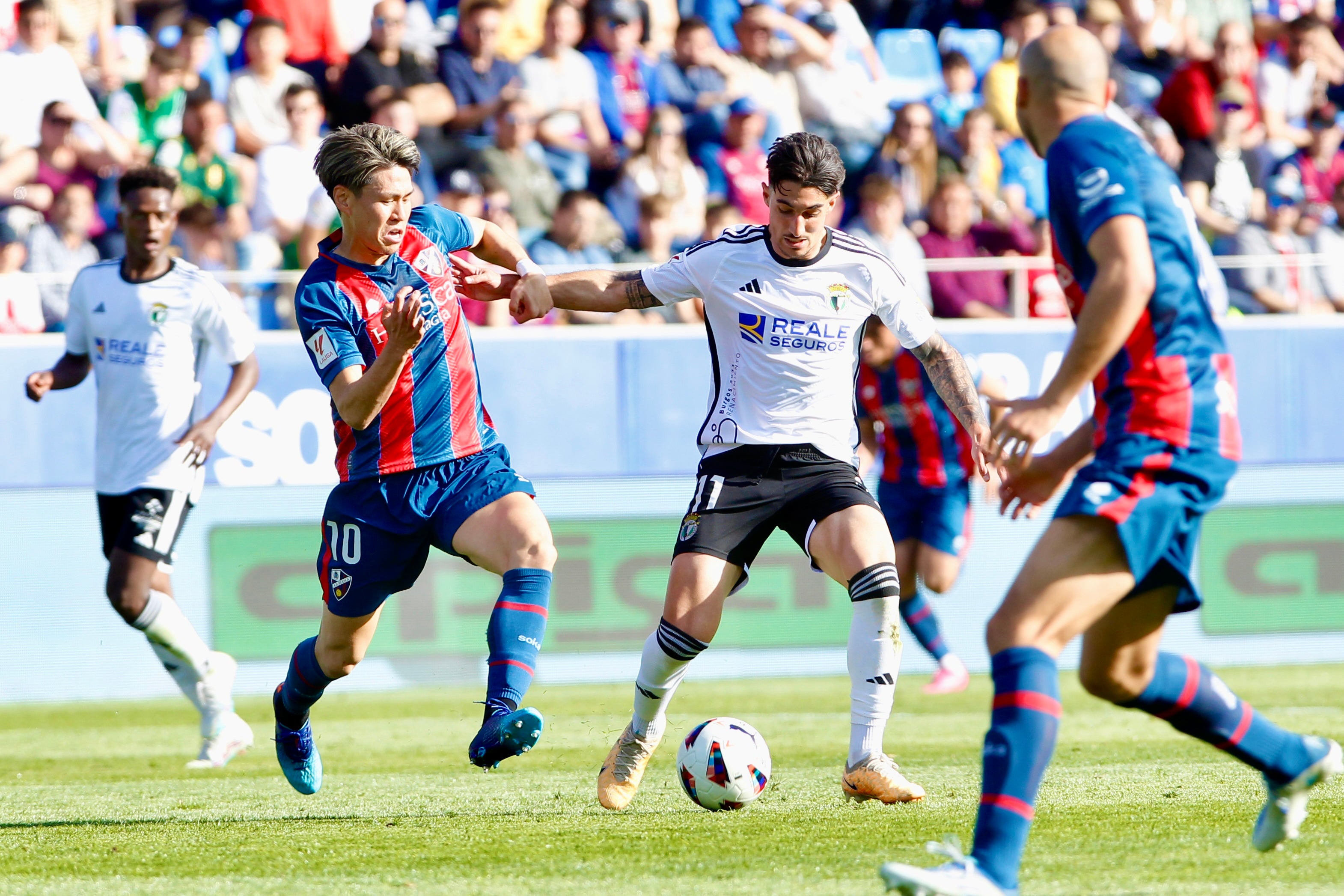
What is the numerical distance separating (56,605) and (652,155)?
5.82 metres

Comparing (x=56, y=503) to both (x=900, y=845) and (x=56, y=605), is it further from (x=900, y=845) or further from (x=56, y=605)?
(x=900, y=845)

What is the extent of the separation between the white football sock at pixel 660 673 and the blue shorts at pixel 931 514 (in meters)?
4.70

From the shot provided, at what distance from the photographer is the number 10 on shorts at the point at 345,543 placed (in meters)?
5.89

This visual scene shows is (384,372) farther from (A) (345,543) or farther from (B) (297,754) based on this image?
(B) (297,754)

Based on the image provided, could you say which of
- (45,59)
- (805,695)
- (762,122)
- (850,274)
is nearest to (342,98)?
(45,59)

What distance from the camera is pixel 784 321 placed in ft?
20.1

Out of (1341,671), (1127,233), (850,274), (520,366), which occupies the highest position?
(1127,233)

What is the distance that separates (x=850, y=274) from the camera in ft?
20.2

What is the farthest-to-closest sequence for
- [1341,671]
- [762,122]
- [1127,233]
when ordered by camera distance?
1. [762,122]
2. [1341,671]
3. [1127,233]

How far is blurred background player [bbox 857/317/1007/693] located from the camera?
34.8 feet

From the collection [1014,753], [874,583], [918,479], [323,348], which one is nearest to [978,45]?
[918,479]

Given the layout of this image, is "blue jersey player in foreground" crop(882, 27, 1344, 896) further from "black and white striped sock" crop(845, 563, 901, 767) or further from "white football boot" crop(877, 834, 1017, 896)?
"black and white striped sock" crop(845, 563, 901, 767)

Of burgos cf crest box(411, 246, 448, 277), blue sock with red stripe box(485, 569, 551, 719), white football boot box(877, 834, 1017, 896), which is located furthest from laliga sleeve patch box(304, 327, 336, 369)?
white football boot box(877, 834, 1017, 896)

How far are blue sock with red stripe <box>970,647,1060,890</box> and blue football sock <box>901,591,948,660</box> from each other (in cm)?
661
